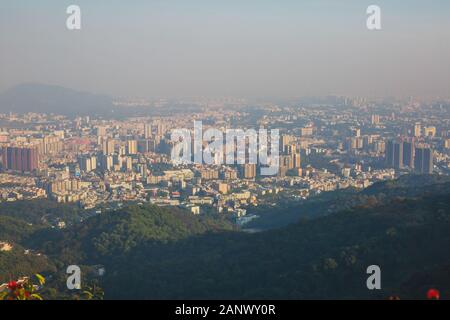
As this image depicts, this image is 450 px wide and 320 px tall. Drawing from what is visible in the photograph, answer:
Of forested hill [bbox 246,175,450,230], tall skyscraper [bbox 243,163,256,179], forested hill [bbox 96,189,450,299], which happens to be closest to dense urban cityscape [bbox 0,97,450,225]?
tall skyscraper [bbox 243,163,256,179]

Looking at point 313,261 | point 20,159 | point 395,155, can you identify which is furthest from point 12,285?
point 395,155

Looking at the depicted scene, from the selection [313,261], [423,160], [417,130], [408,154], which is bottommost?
[423,160]

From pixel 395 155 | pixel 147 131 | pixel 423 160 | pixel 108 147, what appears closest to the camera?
pixel 423 160

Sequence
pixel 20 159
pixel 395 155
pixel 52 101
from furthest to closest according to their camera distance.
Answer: pixel 52 101 < pixel 395 155 < pixel 20 159

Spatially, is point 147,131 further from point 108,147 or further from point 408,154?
point 408,154

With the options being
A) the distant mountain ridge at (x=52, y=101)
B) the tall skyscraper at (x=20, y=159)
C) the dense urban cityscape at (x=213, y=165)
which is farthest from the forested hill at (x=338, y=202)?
the distant mountain ridge at (x=52, y=101)

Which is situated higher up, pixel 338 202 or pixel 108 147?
pixel 338 202

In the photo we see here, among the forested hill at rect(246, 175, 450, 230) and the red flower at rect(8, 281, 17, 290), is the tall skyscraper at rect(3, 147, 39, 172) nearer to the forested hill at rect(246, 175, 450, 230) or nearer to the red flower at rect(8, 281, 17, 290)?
the forested hill at rect(246, 175, 450, 230)
